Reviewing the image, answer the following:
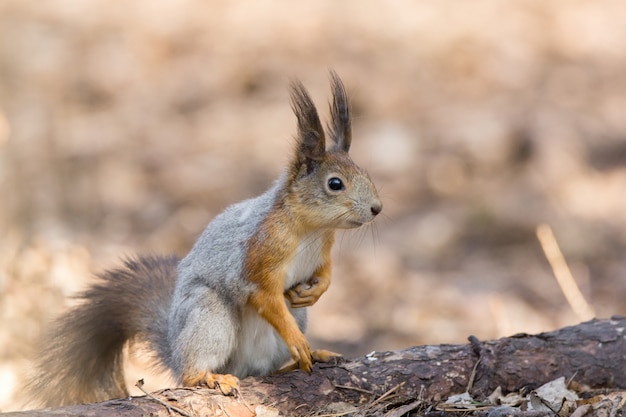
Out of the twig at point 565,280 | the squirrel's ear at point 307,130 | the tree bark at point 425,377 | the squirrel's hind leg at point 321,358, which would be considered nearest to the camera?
the tree bark at point 425,377

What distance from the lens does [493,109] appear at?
301 inches

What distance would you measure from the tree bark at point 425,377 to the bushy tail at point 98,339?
67 centimetres

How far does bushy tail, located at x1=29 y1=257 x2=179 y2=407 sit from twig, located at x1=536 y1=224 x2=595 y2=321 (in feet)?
6.43

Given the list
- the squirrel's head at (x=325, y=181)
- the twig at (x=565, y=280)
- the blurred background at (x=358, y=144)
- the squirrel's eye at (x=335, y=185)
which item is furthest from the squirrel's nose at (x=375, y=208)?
the blurred background at (x=358, y=144)

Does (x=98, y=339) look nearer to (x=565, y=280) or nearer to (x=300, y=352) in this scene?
(x=300, y=352)

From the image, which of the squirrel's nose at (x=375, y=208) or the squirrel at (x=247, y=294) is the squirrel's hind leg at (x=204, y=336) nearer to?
the squirrel at (x=247, y=294)

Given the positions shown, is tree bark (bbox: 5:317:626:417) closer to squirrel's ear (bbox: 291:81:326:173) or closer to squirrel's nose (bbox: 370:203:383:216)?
squirrel's nose (bbox: 370:203:383:216)

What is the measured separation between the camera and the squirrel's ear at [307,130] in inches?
114

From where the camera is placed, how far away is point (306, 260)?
10.1 ft

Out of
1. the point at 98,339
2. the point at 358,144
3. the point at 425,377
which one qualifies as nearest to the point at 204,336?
the point at 98,339

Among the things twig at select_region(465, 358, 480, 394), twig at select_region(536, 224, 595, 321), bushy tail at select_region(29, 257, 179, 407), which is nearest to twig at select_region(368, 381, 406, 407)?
twig at select_region(465, 358, 480, 394)

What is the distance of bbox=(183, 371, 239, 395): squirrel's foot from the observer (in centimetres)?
276

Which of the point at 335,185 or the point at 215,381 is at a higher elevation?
the point at 335,185

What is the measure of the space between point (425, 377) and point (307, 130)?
93 centimetres
